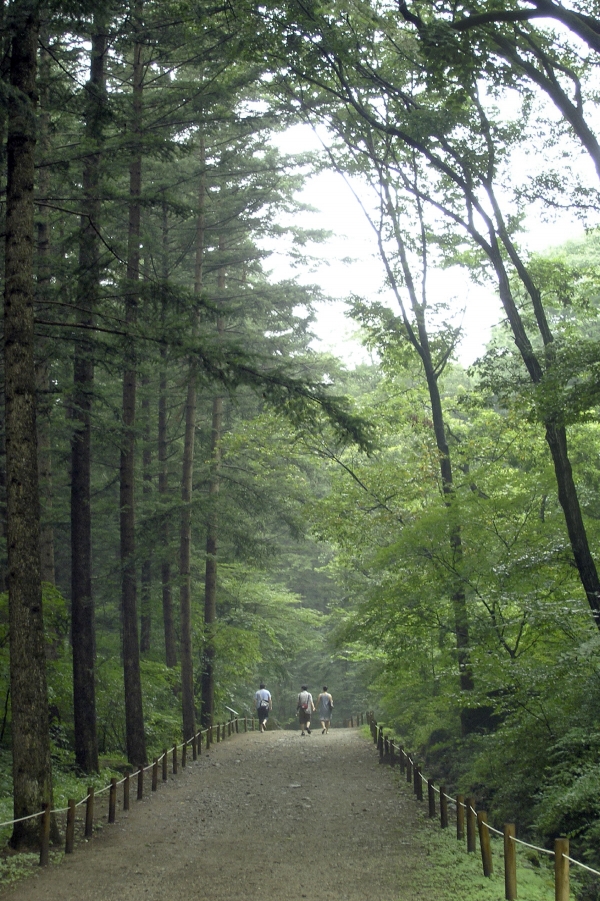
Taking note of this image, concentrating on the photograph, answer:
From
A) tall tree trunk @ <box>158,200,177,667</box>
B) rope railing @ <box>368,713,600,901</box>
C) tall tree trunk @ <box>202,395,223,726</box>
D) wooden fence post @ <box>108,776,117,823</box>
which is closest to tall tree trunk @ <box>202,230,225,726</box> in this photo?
tall tree trunk @ <box>202,395,223,726</box>

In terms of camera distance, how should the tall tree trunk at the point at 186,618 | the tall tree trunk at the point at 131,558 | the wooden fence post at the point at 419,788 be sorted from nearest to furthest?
the wooden fence post at the point at 419,788 → the tall tree trunk at the point at 131,558 → the tall tree trunk at the point at 186,618

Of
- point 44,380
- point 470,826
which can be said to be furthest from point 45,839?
point 44,380

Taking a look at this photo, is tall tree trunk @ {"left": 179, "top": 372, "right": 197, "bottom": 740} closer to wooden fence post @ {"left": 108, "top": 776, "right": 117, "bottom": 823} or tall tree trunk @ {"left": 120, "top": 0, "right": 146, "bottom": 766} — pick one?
tall tree trunk @ {"left": 120, "top": 0, "right": 146, "bottom": 766}

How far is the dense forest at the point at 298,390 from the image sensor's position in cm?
939

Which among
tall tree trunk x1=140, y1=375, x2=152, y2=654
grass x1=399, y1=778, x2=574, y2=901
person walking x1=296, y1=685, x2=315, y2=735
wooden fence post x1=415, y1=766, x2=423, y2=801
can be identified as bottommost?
person walking x1=296, y1=685, x2=315, y2=735

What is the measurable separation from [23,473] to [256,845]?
17.2ft

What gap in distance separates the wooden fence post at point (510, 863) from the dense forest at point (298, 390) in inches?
60.9

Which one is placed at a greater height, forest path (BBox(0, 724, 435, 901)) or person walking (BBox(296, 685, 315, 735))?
forest path (BBox(0, 724, 435, 901))

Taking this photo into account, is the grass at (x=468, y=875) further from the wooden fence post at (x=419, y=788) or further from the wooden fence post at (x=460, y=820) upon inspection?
the wooden fence post at (x=419, y=788)

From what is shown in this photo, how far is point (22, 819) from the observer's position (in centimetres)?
816

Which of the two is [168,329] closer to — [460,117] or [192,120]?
[192,120]

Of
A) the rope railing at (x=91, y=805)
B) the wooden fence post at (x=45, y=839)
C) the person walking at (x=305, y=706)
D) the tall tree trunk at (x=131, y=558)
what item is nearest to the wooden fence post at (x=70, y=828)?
the rope railing at (x=91, y=805)

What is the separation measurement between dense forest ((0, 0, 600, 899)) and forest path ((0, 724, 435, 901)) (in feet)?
4.09

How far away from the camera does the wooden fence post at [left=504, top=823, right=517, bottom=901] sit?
6.34 m
